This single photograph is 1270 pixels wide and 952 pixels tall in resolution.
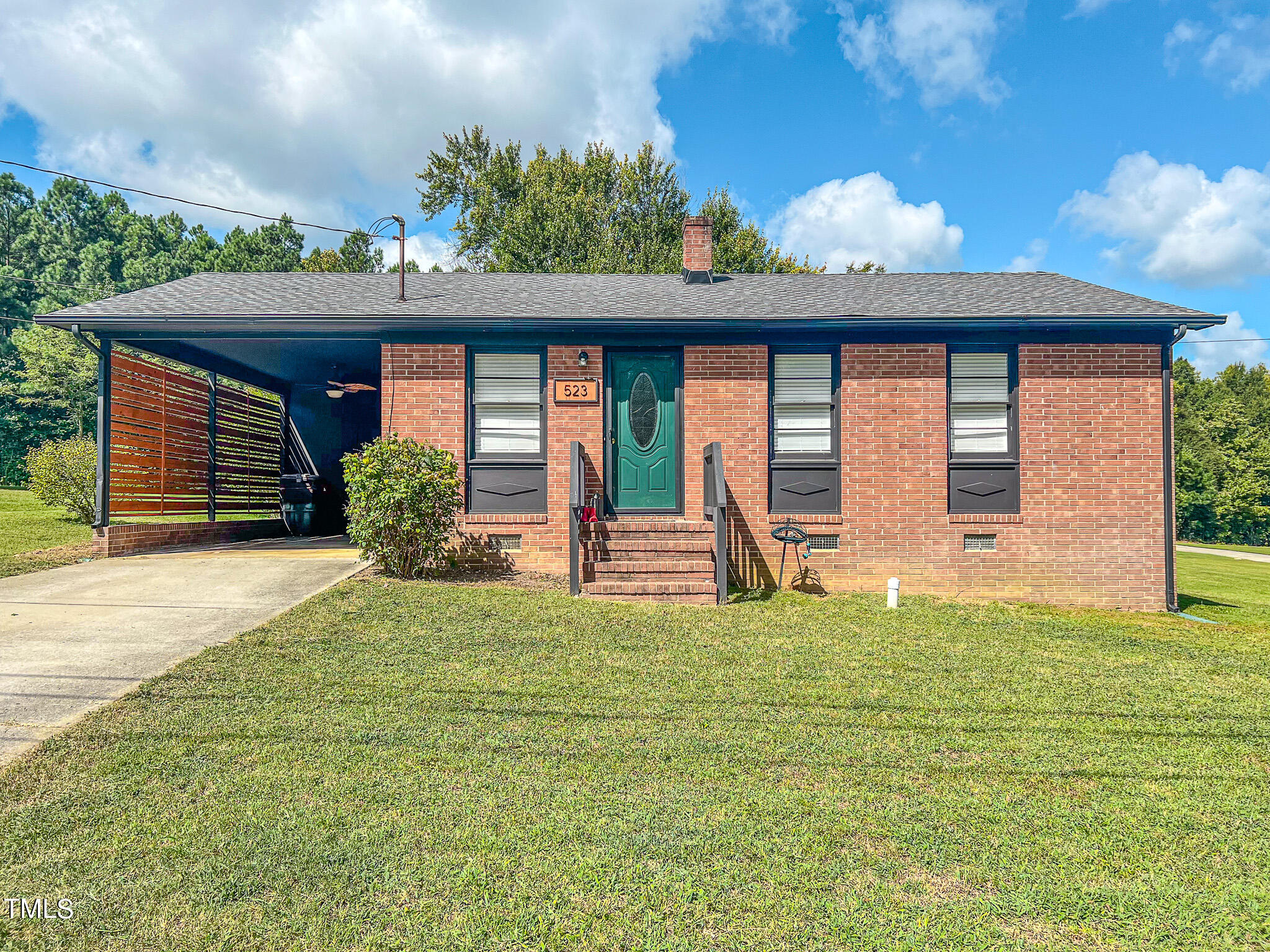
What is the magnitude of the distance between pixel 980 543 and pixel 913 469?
1.24m

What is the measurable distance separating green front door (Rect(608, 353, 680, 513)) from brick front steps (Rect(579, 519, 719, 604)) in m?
0.69

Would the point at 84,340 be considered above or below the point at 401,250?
below

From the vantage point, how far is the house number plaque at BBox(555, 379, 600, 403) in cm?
834

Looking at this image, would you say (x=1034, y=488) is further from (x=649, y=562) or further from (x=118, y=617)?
(x=118, y=617)

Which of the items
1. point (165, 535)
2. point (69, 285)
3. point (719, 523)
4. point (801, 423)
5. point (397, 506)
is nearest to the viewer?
point (719, 523)

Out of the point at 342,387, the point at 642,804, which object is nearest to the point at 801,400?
the point at 642,804

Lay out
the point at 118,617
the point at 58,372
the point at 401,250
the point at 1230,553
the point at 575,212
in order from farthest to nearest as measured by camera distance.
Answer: the point at 58,372, the point at 575,212, the point at 1230,553, the point at 401,250, the point at 118,617

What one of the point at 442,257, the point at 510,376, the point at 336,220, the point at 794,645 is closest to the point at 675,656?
the point at 794,645

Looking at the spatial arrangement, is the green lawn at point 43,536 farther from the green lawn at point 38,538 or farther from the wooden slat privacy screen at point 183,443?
the wooden slat privacy screen at point 183,443

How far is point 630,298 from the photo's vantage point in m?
9.23

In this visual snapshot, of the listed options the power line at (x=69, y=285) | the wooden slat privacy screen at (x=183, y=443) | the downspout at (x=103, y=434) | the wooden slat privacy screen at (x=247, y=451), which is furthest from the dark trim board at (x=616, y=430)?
the power line at (x=69, y=285)

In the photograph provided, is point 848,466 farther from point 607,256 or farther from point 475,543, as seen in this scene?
point 607,256

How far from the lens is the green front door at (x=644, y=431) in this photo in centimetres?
841

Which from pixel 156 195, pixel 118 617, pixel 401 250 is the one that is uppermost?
pixel 156 195
